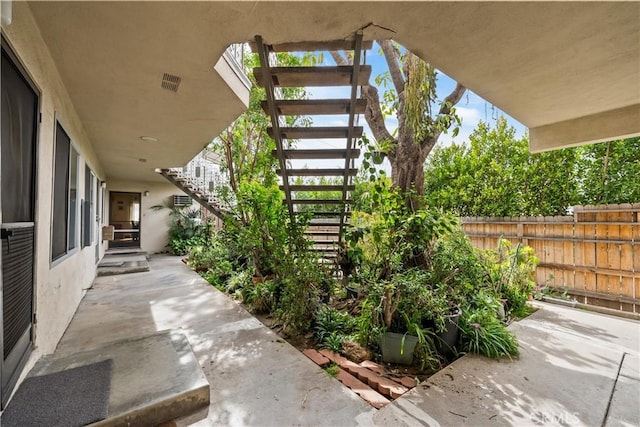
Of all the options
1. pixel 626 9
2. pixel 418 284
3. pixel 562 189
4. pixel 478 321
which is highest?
pixel 626 9

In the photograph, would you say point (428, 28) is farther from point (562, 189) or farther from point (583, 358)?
point (562, 189)

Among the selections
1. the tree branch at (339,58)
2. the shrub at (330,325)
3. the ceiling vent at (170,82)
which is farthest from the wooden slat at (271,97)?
the tree branch at (339,58)

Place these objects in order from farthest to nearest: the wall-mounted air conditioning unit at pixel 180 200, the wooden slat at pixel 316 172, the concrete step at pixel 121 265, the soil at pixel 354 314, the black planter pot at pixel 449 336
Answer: the wall-mounted air conditioning unit at pixel 180 200
the concrete step at pixel 121 265
the wooden slat at pixel 316 172
the black planter pot at pixel 449 336
the soil at pixel 354 314

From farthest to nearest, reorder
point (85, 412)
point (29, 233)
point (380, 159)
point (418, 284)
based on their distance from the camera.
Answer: point (380, 159) < point (418, 284) < point (29, 233) < point (85, 412)

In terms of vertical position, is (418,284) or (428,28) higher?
(428,28)

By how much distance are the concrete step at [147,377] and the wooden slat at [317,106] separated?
2.52 m

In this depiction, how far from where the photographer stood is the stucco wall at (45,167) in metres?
1.76

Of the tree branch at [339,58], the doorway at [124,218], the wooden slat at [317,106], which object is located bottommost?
the doorway at [124,218]

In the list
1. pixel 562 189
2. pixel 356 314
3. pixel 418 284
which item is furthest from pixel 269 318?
pixel 562 189

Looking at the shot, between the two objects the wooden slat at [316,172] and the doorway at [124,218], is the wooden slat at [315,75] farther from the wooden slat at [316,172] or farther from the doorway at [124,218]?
the doorway at [124,218]

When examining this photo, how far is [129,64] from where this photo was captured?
2.43m

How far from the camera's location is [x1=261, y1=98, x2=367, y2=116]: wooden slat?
2.85 m

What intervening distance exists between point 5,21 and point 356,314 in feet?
12.5

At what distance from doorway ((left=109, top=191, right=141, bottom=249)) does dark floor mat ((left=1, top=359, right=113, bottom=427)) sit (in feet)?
28.3
